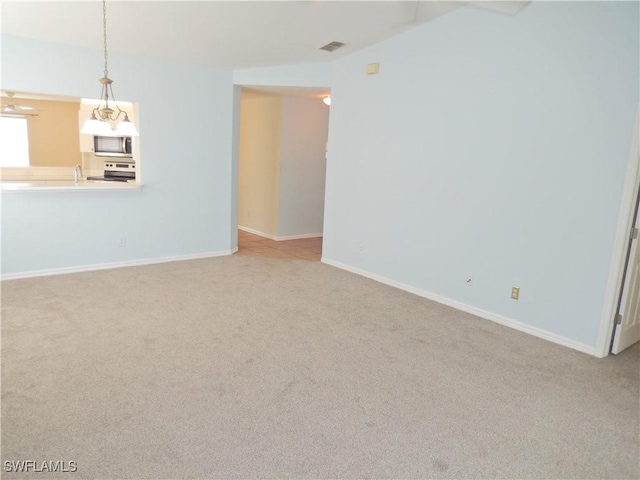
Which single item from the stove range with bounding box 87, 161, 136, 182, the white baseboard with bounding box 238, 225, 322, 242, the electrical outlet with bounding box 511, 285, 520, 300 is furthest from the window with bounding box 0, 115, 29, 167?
the electrical outlet with bounding box 511, 285, 520, 300

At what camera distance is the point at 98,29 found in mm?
3980

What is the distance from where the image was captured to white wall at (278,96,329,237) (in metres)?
7.13

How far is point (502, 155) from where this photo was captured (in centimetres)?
376

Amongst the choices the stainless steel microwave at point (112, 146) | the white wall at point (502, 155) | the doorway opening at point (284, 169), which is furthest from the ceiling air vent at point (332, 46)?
the stainless steel microwave at point (112, 146)

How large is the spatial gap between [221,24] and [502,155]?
2782 mm

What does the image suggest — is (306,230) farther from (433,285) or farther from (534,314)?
(534,314)

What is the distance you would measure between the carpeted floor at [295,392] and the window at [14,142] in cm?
367

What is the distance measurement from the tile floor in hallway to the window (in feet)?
12.1

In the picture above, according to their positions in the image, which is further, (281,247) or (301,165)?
(301,165)

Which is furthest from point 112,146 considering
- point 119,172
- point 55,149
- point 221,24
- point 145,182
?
point 221,24

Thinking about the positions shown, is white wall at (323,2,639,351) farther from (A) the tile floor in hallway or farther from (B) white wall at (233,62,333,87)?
(A) the tile floor in hallway

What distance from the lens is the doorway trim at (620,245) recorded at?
118 inches

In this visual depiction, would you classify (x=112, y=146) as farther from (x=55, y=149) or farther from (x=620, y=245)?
(x=620, y=245)

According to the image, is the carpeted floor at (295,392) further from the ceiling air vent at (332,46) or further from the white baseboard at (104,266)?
the ceiling air vent at (332,46)
